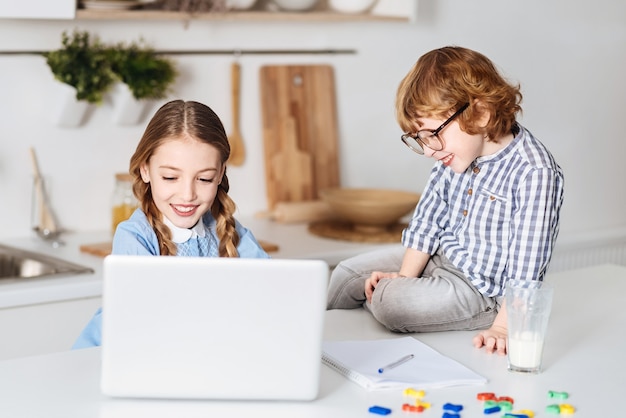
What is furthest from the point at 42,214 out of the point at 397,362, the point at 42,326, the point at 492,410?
the point at 492,410

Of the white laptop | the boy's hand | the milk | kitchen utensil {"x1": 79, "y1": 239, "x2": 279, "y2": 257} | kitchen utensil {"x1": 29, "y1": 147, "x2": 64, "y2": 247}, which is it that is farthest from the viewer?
kitchen utensil {"x1": 29, "y1": 147, "x2": 64, "y2": 247}

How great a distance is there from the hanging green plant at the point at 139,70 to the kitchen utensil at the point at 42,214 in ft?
1.12

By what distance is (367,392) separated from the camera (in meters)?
1.44

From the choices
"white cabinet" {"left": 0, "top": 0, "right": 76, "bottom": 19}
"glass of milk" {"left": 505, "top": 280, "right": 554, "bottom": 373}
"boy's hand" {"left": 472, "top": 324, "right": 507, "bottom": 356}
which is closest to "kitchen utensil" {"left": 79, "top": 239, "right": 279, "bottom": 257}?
"white cabinet" {"left": 0, "top": 0, "right": 76, "bottom": 19}

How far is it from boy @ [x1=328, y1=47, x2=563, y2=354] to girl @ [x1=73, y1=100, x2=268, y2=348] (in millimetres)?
345

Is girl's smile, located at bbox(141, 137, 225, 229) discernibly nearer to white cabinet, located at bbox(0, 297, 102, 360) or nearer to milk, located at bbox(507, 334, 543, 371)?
milk, located at bbox(507, 334, 543, 371)

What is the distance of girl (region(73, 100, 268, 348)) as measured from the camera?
1673mm

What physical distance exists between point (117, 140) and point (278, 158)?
56 centimetres

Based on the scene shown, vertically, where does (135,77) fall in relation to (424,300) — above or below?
above

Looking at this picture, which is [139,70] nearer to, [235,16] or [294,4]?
[235,16]

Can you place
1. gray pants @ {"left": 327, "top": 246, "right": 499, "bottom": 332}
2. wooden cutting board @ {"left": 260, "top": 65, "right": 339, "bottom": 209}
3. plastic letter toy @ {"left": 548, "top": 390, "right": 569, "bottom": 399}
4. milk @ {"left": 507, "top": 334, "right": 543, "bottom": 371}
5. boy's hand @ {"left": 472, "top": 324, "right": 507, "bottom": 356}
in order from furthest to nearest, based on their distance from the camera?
wooden cutting board @ {"left": 260, "top": 65, "right": 339, "bottom": 209}, gray pants @ {"left": 327, "top": 246, "right": 499, "bottom": 332}, boy's hand @ {"left": 472, "top": 324, "right": 507, "bottom": 356}, milk @ {"left": 507, "top": 334, "right": 543, "bottom": 371}, plastic letter toy @ {"left": 548, "top": 390, "right": 569, "bottom": 399}

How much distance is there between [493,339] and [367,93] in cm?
192

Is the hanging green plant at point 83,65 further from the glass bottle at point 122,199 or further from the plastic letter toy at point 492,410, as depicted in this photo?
the plastic letter toy at point 492,410

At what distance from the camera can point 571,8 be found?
3.95 meters
